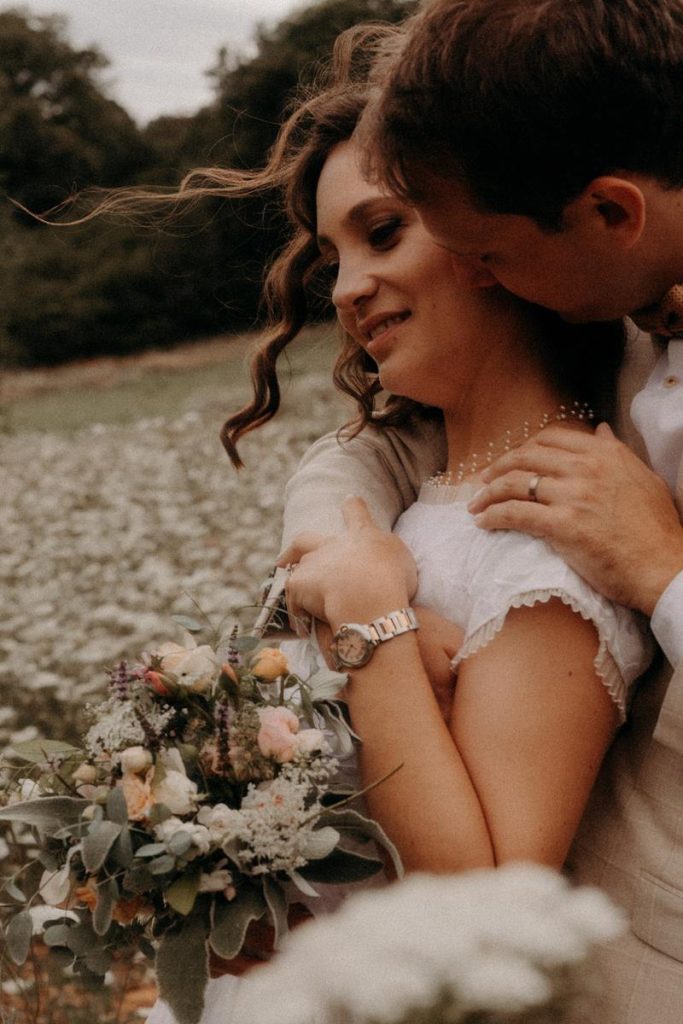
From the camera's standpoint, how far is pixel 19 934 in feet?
6.35

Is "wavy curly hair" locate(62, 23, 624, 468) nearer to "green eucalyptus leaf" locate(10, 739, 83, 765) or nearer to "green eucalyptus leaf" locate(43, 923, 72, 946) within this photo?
"green eucalyptus leaf" locate(10, 739, 83, 765)

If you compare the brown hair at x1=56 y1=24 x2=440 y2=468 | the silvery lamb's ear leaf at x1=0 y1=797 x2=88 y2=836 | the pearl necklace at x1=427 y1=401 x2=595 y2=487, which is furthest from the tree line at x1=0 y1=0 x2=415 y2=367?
the silvery lamb's ear leaf at x1=0 y1=797 x2=88 y2=836

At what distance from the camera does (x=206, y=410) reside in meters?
14.1

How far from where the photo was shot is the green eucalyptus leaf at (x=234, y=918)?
5.51 ft

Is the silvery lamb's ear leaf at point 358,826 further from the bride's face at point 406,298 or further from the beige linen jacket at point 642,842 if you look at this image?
the bride's face at point 406,298

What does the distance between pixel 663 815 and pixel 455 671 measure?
40 cm

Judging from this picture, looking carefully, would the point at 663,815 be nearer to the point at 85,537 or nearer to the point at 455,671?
the point at 455,671

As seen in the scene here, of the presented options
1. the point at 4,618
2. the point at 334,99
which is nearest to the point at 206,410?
the point at 4,618

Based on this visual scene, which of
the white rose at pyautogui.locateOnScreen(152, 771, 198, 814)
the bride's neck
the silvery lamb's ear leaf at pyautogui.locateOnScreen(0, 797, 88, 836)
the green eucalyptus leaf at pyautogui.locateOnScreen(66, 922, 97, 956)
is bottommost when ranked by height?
the green eucalyptus leaf at pyautogui.locateOnScreen(66, 922, 97, 956)

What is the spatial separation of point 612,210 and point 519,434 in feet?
1.89

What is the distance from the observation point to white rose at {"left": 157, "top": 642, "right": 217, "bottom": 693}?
1.87m

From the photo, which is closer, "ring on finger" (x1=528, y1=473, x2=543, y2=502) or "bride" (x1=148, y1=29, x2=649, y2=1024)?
"bride" (x1=148, y1=29, x2=649, y2=1024)

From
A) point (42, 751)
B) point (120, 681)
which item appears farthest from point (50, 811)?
point (120, 681)

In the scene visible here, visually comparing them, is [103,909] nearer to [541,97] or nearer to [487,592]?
[487,592]
